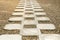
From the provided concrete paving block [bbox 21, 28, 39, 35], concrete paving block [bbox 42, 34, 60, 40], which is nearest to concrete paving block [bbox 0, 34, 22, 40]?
concrete paving block [bbox 21, 28, 39, 35]

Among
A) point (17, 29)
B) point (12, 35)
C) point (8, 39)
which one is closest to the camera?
point (8, 39)

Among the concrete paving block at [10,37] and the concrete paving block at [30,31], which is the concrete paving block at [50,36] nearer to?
the concrete paving block at [30,31]

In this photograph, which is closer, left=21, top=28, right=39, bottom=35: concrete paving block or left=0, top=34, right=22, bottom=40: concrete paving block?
left=0, top=34, right=22, bottom=40: concrete paving block

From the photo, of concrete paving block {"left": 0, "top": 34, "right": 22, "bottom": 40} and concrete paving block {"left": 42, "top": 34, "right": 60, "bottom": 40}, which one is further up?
concrete paving block {"left": 0, "top": 34, "right": 22, "bottom": 40}

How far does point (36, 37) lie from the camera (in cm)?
177

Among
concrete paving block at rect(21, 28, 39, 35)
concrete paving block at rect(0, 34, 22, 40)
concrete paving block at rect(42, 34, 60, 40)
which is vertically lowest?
concrete paving block at rect(42, 34, 60, 40)

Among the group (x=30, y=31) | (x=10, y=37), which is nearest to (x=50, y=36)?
(x=30, y=31)

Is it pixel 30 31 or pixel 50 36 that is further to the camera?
pixel 30 31

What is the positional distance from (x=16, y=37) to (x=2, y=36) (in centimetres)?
17

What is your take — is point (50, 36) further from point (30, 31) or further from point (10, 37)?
point (10, 37)

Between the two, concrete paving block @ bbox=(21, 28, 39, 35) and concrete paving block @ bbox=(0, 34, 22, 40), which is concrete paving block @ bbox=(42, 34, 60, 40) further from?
concrete paving block @ bbox=(0, 34, 22, 40)

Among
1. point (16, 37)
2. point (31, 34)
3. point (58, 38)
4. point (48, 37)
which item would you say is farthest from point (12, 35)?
point (58, 38)

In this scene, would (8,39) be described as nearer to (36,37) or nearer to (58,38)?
(36,37)

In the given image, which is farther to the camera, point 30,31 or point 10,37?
point 30,31
